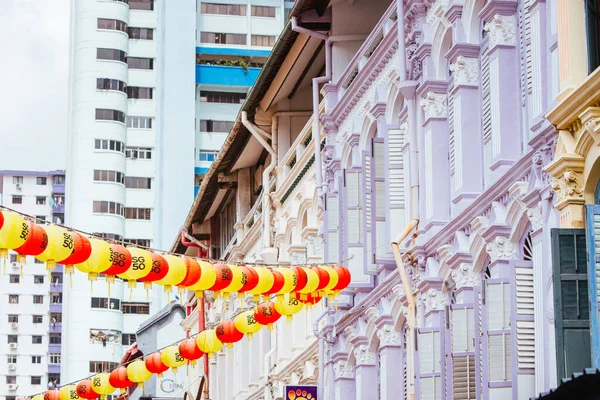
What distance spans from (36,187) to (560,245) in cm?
10563

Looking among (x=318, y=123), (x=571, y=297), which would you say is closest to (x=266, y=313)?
(x=318, y=123)

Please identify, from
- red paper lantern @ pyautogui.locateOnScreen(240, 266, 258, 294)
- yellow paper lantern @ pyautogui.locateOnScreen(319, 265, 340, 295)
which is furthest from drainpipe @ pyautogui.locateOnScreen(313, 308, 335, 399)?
red paper lantern @ pyautogui.locateOnScreen(240, 266, 258, 294)

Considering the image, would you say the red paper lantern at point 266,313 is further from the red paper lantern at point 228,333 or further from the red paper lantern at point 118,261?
the red paper lantern at point 118,261

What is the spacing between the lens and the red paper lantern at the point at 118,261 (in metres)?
20.2

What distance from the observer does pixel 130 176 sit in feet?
255

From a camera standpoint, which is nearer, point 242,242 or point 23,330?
point 242,242

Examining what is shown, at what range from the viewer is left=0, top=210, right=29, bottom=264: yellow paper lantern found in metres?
17.9

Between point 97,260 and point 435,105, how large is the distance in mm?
5042

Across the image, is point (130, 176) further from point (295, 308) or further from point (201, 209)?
point (295, 308)

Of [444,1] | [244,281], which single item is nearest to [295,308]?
[244,281]

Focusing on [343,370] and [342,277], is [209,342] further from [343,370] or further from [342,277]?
[342,277]

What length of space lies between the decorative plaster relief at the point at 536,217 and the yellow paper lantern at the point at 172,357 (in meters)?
15.2

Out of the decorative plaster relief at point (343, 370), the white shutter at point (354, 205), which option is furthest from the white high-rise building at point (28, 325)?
the white shutter at point (354, 205)

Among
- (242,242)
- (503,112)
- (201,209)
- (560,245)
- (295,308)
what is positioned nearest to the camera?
(560,245)
